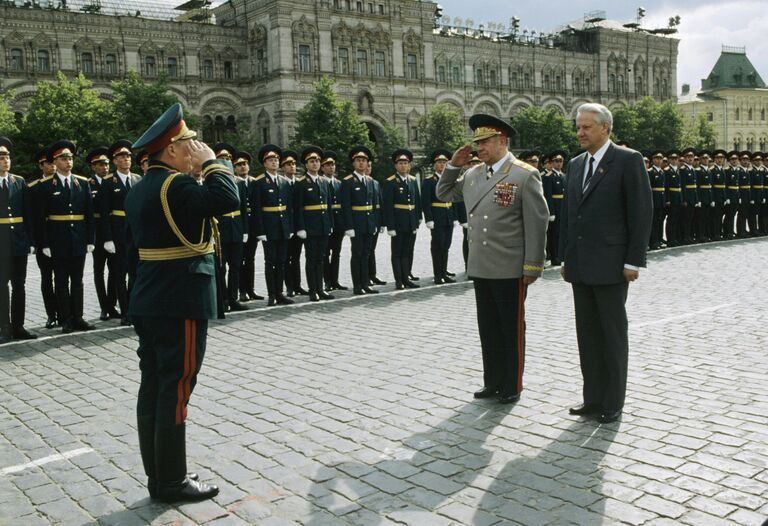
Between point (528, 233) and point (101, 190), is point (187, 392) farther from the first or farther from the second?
point (101, 190)

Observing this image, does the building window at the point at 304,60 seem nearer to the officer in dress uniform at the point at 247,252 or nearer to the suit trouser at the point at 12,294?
the officer in dress uniform at the point at 247,252

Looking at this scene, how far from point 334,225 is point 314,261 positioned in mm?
1441

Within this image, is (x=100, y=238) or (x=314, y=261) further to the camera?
(x=314, y=261)

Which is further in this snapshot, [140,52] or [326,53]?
[326,53]

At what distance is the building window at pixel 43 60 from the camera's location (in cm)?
4834

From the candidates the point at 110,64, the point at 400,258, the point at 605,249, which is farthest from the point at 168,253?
the point at 110,64

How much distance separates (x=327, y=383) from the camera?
21.2ft

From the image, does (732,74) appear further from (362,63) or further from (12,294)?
(12,294)

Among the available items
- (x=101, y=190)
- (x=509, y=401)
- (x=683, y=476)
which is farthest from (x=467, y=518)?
(x=101, y=190)

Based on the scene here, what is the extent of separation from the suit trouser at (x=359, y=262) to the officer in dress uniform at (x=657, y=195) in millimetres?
8051

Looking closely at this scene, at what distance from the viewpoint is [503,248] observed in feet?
18.9

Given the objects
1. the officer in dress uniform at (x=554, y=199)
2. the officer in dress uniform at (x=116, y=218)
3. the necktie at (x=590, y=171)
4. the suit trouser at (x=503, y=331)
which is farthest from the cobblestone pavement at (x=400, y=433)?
the officer in dress uniform at (x=554, y=199)

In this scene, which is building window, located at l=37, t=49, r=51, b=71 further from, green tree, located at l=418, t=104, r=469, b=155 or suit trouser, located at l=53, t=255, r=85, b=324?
suit trouser, located at l=53, t=255, r=85, b=324

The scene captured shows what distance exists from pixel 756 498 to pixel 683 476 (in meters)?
0.41
